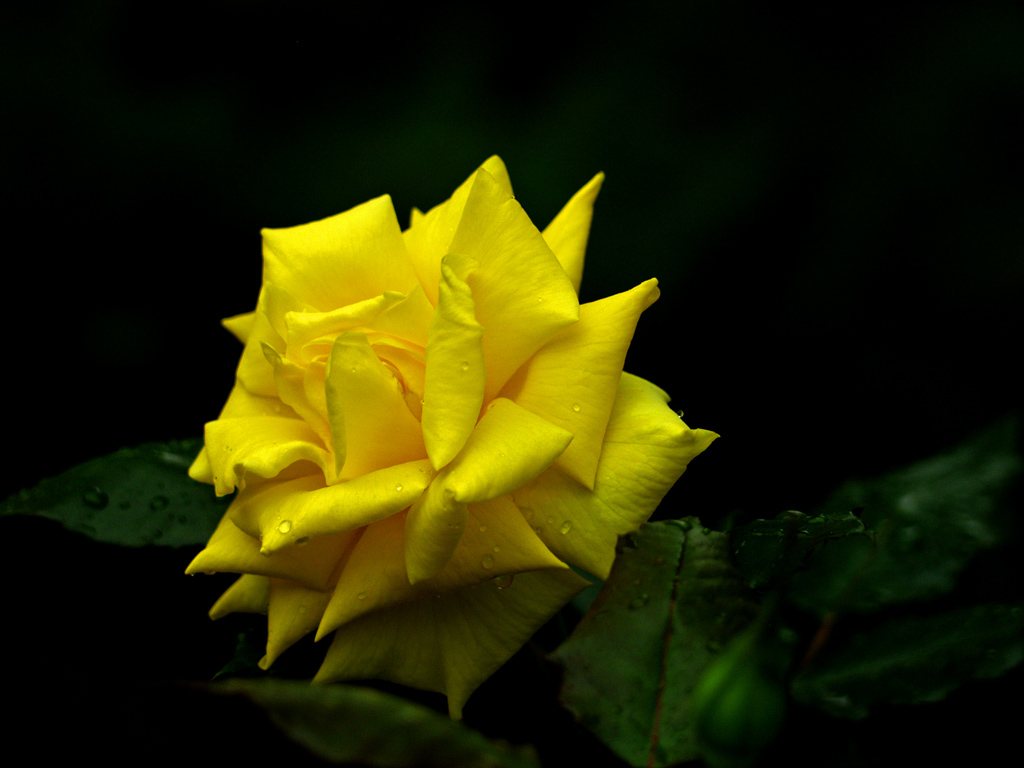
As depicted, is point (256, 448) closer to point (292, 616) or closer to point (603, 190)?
point (292, 616)

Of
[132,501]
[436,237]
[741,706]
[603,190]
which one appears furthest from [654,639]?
[603,190]

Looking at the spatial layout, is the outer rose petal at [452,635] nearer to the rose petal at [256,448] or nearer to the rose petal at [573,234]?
the rose petal at [256,448]

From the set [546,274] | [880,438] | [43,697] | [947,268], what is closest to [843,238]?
[947,268]

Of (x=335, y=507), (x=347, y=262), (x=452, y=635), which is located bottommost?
(x=452, y=635)

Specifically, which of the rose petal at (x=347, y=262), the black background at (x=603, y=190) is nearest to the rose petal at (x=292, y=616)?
the rose petal at (x=347, y=262)

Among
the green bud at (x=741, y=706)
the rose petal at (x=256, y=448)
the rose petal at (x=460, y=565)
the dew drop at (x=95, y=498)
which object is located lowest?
the rose petal at (x=460, y=565)

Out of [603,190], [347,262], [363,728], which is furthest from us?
[603,190]

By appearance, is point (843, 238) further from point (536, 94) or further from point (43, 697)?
point (43, 697)
